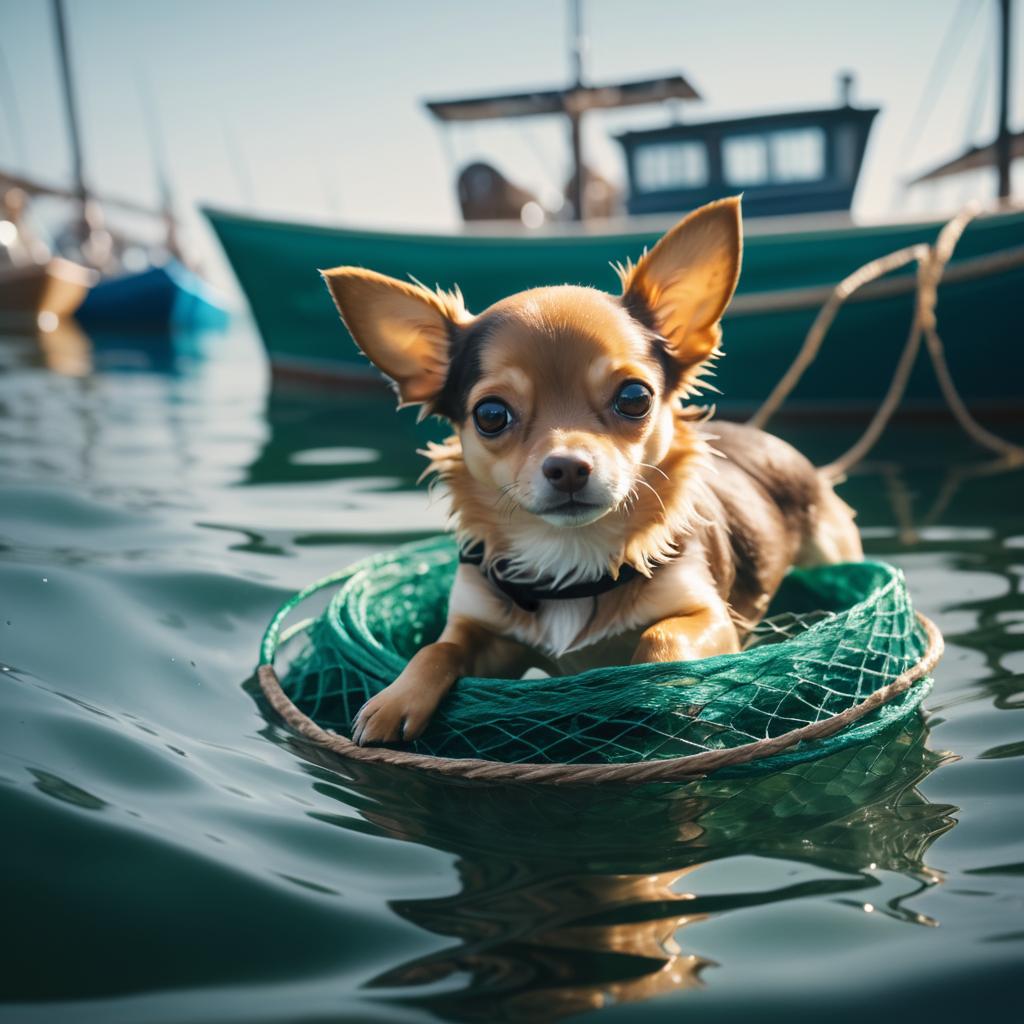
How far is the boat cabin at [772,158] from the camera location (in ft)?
37.4

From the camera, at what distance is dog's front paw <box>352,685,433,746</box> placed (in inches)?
93.2

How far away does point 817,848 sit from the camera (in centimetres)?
202

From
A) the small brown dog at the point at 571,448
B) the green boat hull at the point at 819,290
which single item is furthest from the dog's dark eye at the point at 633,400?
the green boat hull at the point at 819,290

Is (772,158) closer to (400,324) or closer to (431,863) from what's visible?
(400,324)

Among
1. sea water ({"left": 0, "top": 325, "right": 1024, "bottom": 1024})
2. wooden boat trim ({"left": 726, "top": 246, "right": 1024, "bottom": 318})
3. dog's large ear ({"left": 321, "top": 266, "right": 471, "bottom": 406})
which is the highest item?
wooden boat trim ({"left": 726, "top": 246, "right": 1024, "bottom": 318})

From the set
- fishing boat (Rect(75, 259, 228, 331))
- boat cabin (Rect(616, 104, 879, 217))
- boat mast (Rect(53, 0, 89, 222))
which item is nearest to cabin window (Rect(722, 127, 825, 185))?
boat cabin (Rect(616, 104, 879, 217))

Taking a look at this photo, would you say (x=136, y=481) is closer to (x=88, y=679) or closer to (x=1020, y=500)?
(x=88, y=679)

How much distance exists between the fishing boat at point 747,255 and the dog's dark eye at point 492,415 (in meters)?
5.64

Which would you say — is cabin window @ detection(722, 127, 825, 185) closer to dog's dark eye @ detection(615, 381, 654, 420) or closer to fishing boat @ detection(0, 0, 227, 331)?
dog's dark eye @ detection(615, 381, 654, 420)

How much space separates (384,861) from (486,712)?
463 mm

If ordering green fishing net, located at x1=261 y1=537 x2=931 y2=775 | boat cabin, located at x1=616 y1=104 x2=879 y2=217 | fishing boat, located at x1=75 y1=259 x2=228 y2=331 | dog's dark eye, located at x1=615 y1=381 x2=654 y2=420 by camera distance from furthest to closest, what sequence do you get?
fishing boat, located at x1=75 y1=259 x2=228 y2=331 → boat cabin, located at x1=616 y1=104 x2=879 y2=217 → dog's dark eye, located at x1=615 y1=381 x2=654 y2=420 → green fishing net, located at x1=261 y1=537 x2=931 y2=775

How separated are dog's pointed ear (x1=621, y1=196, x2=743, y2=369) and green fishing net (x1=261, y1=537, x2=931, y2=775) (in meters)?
0.80

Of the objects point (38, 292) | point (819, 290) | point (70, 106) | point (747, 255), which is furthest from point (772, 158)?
point (70, 106)

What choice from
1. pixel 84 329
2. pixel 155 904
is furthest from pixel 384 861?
pixel 84 329
